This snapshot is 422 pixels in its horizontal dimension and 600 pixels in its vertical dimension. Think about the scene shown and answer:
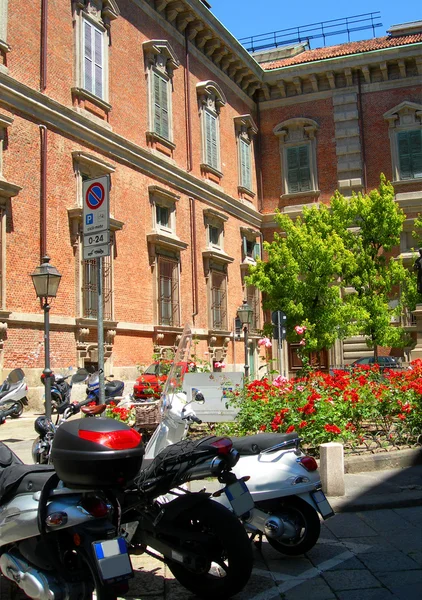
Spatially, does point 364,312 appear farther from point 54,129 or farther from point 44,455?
point 44,455

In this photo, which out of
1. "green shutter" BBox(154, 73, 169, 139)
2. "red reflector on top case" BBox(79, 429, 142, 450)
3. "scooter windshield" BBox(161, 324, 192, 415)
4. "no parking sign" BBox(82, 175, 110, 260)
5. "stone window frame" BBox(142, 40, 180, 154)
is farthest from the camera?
"green shutter" BBox(154, 73, 169, 139)

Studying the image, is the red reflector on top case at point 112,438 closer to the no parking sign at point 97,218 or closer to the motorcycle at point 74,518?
the motorcycle at point 74,518

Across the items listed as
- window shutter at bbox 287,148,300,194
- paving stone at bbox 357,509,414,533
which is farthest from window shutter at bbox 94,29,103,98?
paving stone at bbox 357,509,414,533

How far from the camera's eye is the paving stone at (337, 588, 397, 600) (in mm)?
4176

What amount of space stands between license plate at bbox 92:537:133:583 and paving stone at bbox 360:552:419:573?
2102mm

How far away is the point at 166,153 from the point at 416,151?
37.4ft

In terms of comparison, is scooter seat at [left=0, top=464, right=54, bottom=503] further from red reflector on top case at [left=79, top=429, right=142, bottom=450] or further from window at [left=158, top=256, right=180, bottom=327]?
window at [left=158, top=256, right=180, bottom=327]

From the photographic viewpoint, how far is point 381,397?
9.05 m

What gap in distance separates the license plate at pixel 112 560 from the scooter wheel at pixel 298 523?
1.78 m

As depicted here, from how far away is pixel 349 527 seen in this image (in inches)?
233

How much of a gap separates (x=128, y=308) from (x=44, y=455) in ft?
46.3

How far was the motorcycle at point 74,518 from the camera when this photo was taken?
3586 millimetres

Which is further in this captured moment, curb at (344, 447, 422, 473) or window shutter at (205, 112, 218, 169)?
window shutter at (205, 112, 218, 169)

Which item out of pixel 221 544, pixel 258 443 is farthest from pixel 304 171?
pixel 221 544
